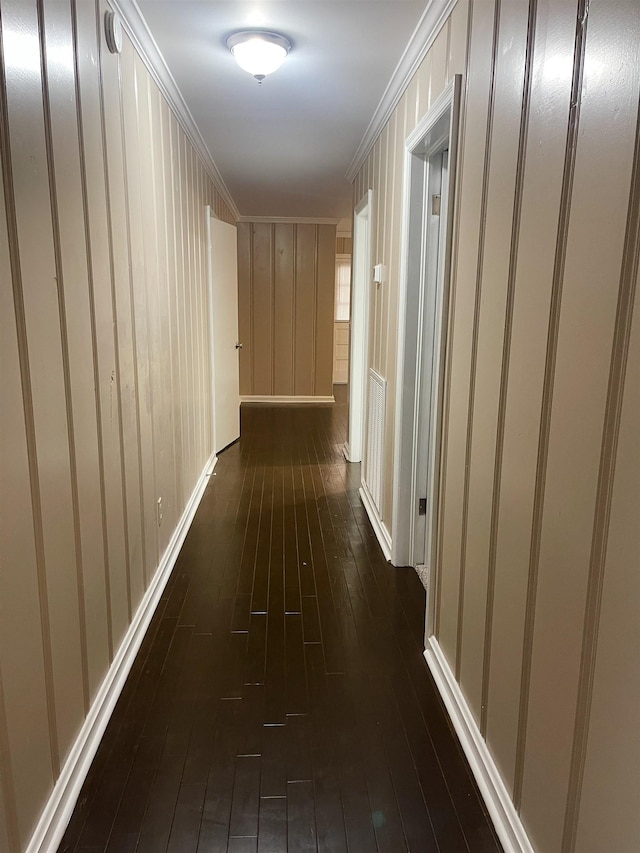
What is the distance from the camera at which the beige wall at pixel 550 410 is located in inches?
42.0

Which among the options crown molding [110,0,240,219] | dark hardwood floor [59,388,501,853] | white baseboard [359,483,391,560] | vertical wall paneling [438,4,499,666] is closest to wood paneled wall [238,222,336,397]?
crown molding [110,0,240,219]

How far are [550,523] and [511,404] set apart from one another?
0.36 meters

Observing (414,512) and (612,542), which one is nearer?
(612,542)

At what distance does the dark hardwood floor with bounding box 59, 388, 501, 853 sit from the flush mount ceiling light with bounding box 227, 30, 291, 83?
92.0 inches

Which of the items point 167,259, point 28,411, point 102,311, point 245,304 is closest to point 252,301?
point 245,304

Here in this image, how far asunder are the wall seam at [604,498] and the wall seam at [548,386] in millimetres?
232

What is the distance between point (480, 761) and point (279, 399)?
6.60 m

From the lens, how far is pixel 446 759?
1856 millimetres

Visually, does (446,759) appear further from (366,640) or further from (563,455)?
(563,455)

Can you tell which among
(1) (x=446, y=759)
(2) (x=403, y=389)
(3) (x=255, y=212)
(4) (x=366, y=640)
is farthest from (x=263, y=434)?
(1) (x=446, y=759)

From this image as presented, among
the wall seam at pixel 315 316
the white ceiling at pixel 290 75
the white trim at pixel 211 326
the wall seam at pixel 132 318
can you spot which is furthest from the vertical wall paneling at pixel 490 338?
the wall seam at pixel 315 316

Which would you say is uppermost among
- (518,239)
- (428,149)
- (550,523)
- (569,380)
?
(428,149)

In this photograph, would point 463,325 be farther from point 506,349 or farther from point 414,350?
point 414,350

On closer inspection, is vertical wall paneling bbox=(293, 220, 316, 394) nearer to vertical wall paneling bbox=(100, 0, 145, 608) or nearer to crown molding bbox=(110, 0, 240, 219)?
crown molding bbox=(110, 0, 240, 219)
